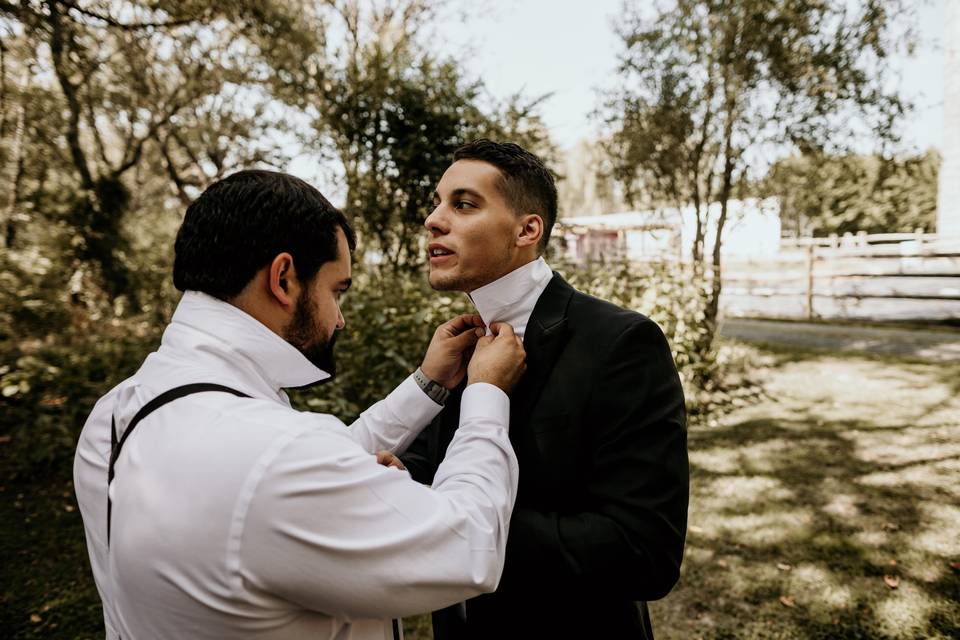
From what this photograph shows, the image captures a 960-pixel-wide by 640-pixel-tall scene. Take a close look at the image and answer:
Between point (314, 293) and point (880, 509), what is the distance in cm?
540

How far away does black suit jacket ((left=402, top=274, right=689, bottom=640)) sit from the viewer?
1.51m

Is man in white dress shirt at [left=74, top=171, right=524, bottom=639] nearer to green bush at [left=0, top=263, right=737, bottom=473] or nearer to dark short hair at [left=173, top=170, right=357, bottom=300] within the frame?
dark short hair at [left=173, top=170, right=357, bottom=300]

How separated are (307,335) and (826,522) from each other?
193 inches

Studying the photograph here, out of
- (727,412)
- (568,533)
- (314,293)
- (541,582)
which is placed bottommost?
(727,412)

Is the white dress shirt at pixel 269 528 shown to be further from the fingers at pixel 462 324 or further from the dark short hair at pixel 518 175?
the dark short hair at pixel 518 175

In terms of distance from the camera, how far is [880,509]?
4848mm

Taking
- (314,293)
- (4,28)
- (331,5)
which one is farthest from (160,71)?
(314,293)

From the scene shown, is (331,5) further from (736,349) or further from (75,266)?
(736,349)

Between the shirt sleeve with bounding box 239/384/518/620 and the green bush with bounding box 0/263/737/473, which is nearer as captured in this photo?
the shirt sleeve with bounding box 239/384/518/620

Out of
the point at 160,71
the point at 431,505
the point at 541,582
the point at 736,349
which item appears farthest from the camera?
the point at 160,71

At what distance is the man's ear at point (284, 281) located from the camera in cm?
141

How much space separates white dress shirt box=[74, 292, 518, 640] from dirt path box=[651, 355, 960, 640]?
10.2 feet

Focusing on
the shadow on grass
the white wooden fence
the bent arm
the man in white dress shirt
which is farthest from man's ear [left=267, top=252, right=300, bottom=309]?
the white wooden fence

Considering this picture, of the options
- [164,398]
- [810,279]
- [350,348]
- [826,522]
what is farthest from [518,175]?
[810,279]
